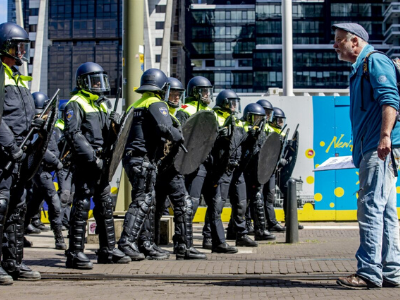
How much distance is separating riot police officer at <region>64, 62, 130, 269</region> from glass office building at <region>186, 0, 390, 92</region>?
3717 inches

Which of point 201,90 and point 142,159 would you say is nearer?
point 142,159

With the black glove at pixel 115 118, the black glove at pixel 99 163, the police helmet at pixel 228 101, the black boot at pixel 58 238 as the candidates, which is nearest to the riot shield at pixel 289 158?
the police helmet at pixel 228 101

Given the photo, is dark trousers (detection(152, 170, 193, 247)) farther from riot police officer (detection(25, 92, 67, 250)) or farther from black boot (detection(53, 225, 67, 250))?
riot police officer (detection(25, 92, 67, 250))

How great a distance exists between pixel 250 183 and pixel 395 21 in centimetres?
10594

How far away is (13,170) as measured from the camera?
18.3 feet

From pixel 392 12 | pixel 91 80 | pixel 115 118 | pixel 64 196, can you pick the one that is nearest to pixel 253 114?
pixel 64 196

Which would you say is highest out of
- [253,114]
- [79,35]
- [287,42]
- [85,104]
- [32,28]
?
[32,28]

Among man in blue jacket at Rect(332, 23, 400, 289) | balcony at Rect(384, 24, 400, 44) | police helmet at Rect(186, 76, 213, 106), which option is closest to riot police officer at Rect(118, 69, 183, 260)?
police helmet at Rect(186, 76, 213, 106)

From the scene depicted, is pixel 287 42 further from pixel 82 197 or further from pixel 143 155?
pixel 82 197

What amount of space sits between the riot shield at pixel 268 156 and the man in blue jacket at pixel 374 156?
15.9 ft

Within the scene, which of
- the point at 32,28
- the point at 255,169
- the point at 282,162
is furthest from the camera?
the point at 32,28

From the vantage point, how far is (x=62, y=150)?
10.9 metres

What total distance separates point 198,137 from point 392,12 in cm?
10622

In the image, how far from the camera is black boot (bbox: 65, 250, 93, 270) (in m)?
6.58
